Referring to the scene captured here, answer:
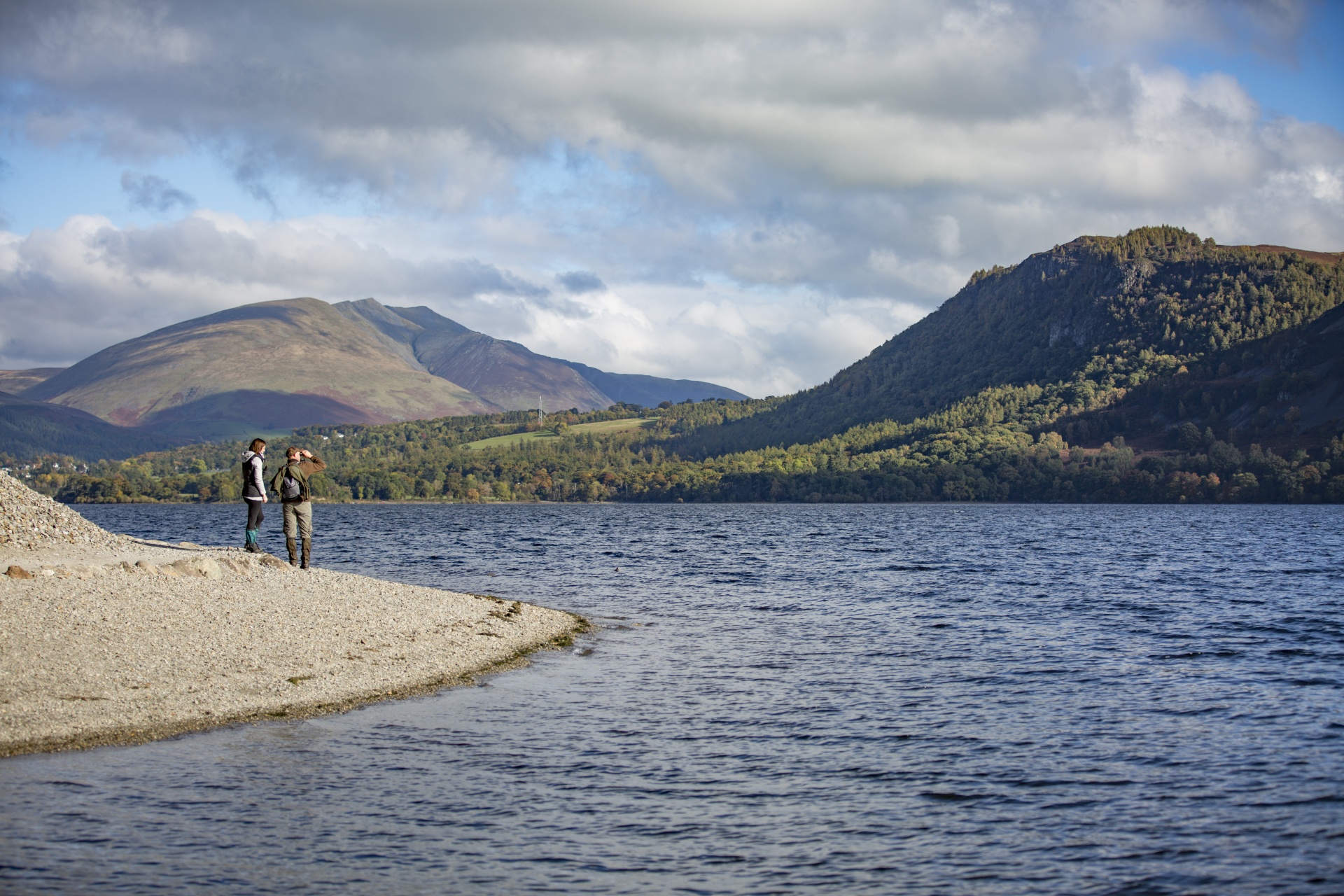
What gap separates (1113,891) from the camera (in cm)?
1164

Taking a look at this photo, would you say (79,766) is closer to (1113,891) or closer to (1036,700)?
(1113,891)

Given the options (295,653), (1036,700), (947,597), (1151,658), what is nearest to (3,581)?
(295,653)

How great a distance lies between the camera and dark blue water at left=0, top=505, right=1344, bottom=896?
12.0m

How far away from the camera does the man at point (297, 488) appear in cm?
3047

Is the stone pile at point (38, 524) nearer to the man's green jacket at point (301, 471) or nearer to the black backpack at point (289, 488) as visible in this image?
the man's green jacket at point (301, 471)

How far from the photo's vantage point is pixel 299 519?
3200 cm

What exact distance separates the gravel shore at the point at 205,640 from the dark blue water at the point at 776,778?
1177 millimetres

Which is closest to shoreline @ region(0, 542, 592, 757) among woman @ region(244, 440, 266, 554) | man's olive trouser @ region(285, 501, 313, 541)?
man's olive trouser @ region(285, 501, 313, 541)

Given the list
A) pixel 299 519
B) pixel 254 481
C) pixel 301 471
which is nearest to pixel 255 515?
pixel 254 481

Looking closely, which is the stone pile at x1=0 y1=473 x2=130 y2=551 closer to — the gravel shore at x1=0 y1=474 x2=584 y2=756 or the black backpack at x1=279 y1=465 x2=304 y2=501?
the gravel shore at x1=0 y1=474 x2=584 y2=756

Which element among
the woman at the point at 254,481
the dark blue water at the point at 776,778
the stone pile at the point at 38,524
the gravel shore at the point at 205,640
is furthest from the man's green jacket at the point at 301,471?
the dark blue water at the point at 776,778

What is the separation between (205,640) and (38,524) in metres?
18.6

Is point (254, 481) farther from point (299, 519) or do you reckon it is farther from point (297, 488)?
point (299, 519)

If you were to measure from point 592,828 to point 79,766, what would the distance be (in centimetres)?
797
